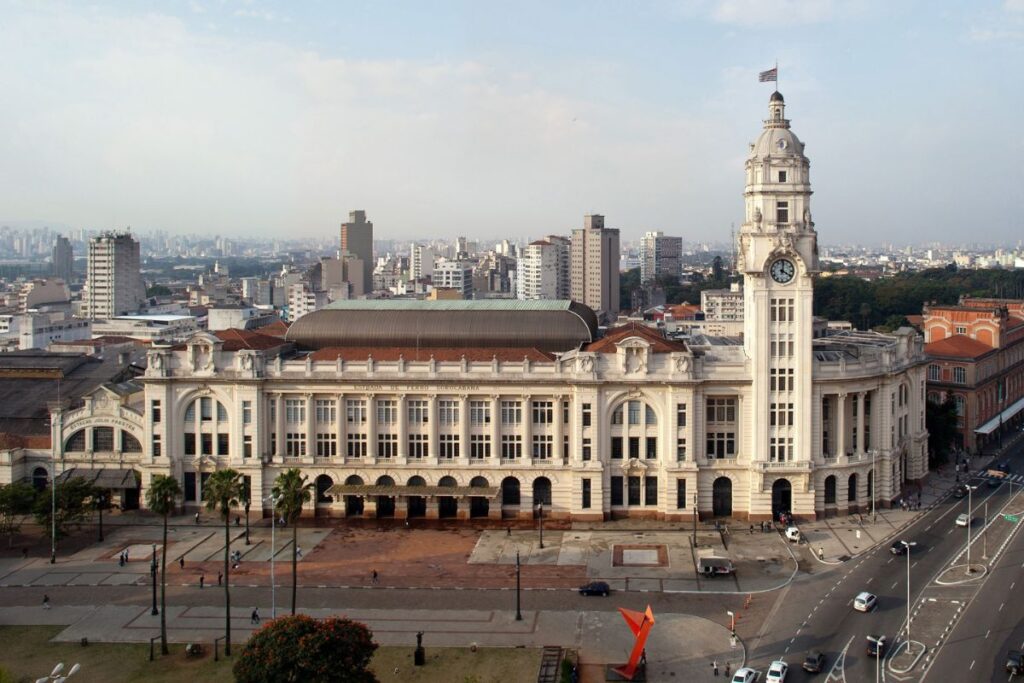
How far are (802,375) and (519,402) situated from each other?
26.2 m

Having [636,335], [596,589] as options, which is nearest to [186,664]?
[596,589]

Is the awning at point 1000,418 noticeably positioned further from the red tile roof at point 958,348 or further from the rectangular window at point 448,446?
the rectangular window at point 448,446

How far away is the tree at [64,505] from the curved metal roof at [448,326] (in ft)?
89.8

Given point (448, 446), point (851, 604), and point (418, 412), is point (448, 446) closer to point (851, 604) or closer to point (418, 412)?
point (418, 412)

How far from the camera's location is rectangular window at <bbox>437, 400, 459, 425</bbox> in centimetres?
9644

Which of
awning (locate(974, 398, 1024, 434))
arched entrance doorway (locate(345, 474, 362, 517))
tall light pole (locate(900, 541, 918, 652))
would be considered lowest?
tall light pole (locate(900, 541, 918, 652))

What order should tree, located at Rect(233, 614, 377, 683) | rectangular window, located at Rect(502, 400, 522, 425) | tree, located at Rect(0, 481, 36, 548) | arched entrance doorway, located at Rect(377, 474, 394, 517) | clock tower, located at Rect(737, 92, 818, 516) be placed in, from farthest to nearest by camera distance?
arched entrance doorway, located at Rect(377, 474, 394, 517) < rectangular window, located at Rect(502, 400, 522, 425) < clock tower, located at Rect(737, 92, 818, 516) < tree, located at Rect(0, 481, 36, 548) < tree, located at Rect(233, 614, 377, 683)

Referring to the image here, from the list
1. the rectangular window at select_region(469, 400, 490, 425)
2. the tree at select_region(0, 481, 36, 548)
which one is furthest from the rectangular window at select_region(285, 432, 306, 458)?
the tree at select_region(0, 481, 36, 548)

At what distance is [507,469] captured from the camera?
95250 mm

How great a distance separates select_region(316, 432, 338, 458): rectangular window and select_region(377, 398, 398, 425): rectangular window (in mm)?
4980

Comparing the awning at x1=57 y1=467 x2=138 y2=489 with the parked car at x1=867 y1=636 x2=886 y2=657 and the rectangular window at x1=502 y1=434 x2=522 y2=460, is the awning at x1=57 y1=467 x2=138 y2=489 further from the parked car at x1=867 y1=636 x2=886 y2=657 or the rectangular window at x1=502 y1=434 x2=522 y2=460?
the parked car at x1=867 y1=636 x2=886 y2=657

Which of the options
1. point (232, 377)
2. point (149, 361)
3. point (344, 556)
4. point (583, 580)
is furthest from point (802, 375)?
point (149, 361)

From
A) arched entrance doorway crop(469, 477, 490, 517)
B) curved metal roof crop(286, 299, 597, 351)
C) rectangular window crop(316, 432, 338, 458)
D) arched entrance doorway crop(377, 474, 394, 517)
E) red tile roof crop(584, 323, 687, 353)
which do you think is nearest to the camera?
red tile roof crop(584, 323, 687, 353)

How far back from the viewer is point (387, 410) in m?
97.2
